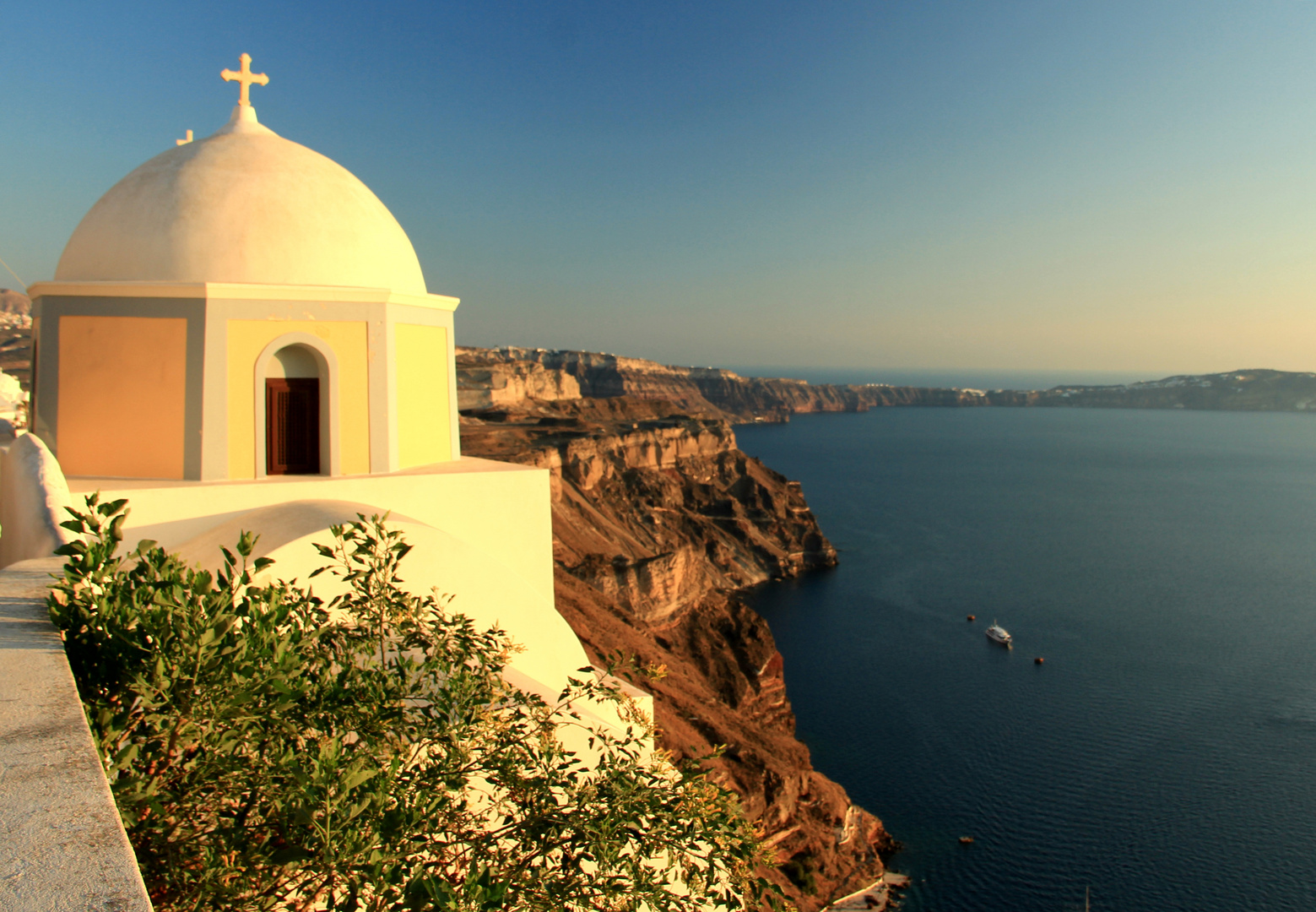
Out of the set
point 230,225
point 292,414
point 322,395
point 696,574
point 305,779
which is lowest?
point 696,574

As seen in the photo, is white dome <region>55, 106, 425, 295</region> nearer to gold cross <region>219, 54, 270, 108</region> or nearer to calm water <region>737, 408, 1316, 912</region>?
gold cross <region>219, 54, 270, 108</region>

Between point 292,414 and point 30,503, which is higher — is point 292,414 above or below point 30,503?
above

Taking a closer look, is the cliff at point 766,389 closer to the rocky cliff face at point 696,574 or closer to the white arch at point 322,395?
the rocky cliff face at point 696,574

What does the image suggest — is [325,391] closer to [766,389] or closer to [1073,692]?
[1073,692]

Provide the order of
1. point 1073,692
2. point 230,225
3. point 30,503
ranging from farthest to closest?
point 1073,692 < point 230,225 < point 30,503

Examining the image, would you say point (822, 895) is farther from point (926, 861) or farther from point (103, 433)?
point (103, 433)

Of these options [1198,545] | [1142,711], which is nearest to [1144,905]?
[1142,711]

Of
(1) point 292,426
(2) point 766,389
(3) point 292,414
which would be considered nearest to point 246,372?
(3) point 292,414

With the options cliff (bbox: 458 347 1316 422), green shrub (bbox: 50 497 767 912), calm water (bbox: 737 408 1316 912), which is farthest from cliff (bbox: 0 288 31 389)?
cliff (bbox: 458 347 1316 422)
